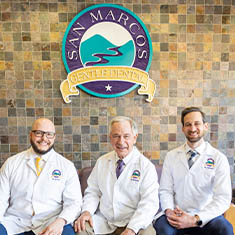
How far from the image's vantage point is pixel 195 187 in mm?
1932

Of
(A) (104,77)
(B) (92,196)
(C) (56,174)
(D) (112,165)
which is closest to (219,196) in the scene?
(D) (112,165)

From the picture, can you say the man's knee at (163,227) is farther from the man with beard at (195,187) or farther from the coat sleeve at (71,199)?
the coat sleeve at (71,199)

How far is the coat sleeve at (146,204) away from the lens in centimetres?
173

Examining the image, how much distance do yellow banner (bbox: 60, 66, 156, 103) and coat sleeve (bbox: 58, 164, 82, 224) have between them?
0.99m

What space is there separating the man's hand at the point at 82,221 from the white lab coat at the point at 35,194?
0.04 m

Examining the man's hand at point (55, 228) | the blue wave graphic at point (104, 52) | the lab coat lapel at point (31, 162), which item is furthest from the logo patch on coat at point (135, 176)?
the blue wave graphic at point (104, 52)

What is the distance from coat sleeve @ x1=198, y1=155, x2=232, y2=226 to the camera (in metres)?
1.79

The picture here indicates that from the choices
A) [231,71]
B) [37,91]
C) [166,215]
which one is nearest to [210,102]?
[231,71]

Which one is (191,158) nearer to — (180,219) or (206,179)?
(206,179)

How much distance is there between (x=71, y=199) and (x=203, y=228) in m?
1.00

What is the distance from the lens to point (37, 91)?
267cm

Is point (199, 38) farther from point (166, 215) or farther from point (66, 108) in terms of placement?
point (166, 215)

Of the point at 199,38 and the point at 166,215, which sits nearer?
the point at 166,215

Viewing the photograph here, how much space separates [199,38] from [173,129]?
1017mm
